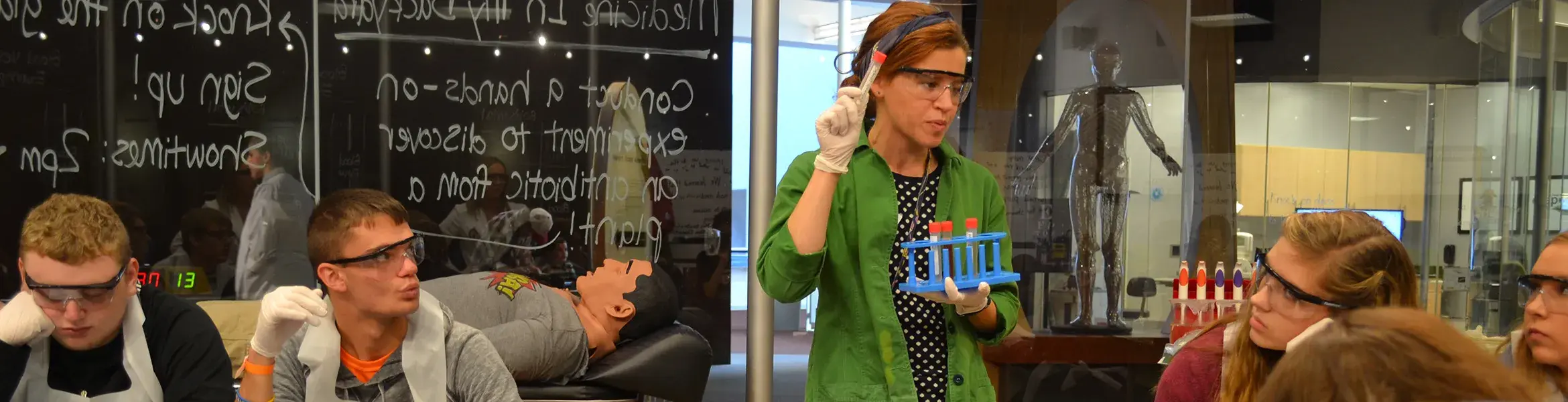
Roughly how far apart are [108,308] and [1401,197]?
4249 mm

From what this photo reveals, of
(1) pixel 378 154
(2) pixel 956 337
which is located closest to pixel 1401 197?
(2) pixel 956 337

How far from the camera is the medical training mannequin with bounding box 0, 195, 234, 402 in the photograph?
2.24 meters

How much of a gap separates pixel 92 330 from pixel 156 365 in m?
0.15

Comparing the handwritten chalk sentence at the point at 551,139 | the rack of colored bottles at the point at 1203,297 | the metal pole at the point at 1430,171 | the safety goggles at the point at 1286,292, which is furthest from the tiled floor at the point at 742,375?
the metal pole at the point at 1430,171

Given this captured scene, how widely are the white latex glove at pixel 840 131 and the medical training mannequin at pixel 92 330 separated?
4.94 ft

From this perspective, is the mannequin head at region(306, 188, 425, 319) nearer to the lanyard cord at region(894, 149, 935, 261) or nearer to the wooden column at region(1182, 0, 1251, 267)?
the lanyard cord at region(894, 149, 935, 261)

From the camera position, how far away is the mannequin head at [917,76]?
2.00 metres

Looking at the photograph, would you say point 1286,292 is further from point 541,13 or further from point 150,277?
point 150,277

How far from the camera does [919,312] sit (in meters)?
2.03

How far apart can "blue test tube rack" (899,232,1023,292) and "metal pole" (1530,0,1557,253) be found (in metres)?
3.01

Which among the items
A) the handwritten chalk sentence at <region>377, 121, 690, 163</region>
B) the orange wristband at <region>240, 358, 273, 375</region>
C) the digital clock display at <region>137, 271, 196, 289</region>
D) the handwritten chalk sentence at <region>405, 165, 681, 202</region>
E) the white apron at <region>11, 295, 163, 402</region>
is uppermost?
the handwritten chalk sentence at <region>377, 121, 690, 163</region>

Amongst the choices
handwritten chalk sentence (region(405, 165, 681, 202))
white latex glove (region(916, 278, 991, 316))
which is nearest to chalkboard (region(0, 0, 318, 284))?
handwritten chalk sentence (region(405, 165, 681, 202))

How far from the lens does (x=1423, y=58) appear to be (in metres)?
3.99

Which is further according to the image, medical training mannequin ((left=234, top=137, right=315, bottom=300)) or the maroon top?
medical training mannequin ((left=234, top=137, right=315, bottom=300))
